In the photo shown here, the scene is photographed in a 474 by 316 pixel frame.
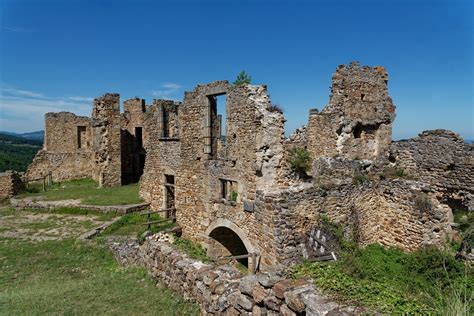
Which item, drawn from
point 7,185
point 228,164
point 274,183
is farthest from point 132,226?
point 7,185

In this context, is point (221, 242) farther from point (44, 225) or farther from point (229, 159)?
point (44, 225)

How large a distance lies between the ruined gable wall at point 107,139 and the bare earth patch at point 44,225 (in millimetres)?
6193

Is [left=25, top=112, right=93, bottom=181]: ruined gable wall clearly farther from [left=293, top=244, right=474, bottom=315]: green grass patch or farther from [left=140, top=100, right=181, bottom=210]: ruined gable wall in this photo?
[left=293, top=244, right=474, bottom=315]: green grass patch

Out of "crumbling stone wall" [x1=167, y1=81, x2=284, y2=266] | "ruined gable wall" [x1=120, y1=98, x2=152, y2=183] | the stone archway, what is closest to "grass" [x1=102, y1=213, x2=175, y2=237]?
"crumbling stone wall" [x1=167, y1=81, x2=284, y2=266]

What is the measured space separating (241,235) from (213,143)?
3.99 m

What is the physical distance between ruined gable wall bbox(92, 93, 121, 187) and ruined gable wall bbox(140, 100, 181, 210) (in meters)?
5.88

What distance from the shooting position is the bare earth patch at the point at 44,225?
12266 millimetres

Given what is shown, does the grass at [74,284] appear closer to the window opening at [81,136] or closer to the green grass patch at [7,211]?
the green grass patch at [7,211]

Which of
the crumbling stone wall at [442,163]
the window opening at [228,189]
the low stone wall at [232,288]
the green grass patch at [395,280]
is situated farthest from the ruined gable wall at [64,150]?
the green grass patch at [395,280]

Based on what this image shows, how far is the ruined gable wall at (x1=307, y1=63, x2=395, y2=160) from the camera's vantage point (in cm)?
1944

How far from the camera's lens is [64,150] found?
85.6 feet

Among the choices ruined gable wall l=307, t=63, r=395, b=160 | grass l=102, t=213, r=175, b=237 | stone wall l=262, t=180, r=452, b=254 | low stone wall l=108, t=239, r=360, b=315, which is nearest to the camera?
low stone wall l=108, t=239, r=360, b=315

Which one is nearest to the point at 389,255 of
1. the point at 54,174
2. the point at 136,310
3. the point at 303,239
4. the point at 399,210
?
the point at 399,210

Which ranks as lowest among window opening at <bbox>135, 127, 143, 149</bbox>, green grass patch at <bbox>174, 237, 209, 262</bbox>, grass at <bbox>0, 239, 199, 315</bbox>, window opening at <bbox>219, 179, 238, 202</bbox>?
green grass patch at <bbox>174, 237, 209, 262</bbox>
